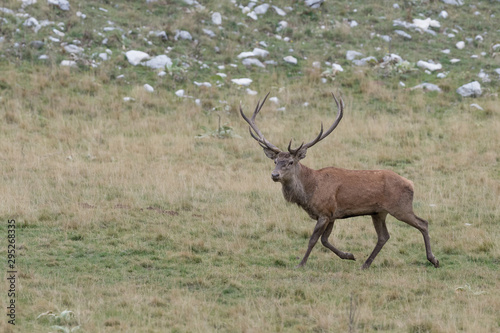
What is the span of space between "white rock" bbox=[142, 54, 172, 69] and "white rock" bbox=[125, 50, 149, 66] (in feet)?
0.54

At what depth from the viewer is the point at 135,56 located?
18.2 metres

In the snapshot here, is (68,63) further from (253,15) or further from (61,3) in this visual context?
(253,15)

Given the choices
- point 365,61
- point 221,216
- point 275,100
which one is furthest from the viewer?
point 365,61

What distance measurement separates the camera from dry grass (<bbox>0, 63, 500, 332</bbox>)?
7.09 m

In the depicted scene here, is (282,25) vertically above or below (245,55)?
above

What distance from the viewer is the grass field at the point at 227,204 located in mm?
7113

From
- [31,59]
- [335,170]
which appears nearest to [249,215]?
[335,170]

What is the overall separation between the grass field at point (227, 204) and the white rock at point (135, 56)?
0.28 m

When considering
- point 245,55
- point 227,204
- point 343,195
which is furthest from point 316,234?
point 245,55

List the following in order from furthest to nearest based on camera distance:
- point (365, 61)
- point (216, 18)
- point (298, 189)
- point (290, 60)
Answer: point (216, 18)
point (365, 61)
point (290, 60)
point (298, 189)

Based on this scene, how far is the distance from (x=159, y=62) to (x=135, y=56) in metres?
0.64

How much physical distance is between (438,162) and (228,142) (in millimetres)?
4251

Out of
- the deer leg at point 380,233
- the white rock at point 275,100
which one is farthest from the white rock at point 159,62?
the deer leg at point 380,233

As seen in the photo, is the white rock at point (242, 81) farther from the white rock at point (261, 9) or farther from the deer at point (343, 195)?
the deer at point (343, 195)
